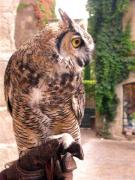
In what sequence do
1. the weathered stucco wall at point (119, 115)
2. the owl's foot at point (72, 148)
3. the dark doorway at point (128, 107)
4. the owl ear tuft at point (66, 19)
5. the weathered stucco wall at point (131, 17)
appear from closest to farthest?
the owl's foot at point (72, 148) < the owl ear tuft at point (66, 19) < the weathered stucco wall at point (131, 17) < the weathered stucco wall at point (119, 115) < the dark doorway at point (128, 107)

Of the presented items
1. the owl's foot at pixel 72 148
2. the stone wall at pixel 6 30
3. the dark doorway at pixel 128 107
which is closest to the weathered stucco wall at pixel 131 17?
the dark doorway at pixel 128 107

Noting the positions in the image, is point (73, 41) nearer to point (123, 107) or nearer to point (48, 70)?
point (48, 70)

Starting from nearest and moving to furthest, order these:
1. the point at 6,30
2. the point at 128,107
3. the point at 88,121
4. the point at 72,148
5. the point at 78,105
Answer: the point at 72,148 < the point at 78,105 < the point at 6,30 < the point at 128,107 < the point at 88,121

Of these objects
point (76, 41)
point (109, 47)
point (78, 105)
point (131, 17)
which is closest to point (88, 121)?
point (109, 47)

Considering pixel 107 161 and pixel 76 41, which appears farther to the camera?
pixel 107 161

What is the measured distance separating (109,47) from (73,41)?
31.9 feet

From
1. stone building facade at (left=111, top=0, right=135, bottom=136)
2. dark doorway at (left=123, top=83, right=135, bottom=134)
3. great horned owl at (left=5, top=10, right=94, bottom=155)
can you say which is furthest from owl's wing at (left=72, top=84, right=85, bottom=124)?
dark doorway at (left=123, top=83, right=135, bottom=134)

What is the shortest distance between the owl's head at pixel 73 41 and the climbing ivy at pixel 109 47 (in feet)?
31.1

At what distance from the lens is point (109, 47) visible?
34.3 ft

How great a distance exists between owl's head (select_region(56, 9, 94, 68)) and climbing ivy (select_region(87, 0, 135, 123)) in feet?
31.1

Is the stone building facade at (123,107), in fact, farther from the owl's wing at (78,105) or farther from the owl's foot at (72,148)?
the owl's foot at (72,148)

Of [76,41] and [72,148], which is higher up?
[76,41]

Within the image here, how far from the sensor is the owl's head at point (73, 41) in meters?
0.82

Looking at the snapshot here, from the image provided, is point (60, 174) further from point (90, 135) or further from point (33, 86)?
point (90, 135)
